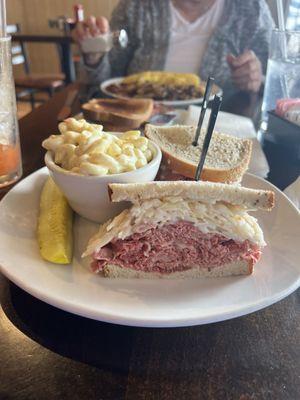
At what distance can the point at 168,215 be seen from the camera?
769 mm

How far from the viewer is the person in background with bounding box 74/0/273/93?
8.39 feet

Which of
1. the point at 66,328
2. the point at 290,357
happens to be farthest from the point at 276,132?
the point at 66,328

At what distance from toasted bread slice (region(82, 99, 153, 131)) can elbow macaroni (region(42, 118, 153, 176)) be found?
493 mm

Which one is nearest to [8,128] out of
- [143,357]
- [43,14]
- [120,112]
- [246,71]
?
[120,112]

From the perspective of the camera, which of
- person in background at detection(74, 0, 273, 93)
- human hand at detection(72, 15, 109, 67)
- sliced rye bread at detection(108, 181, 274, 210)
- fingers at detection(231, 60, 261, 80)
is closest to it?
sliced rye bread at detection(108, 181, 274, 210)

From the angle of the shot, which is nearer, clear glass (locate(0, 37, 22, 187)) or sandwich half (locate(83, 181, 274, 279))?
sandwich half (locate(83, 181, 274, 279))

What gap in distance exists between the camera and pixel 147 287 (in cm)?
75

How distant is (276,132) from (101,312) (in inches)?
40.9

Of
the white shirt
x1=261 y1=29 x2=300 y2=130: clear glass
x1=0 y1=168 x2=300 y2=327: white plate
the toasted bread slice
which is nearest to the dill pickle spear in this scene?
x1=0 y1=168 x2=300 y2=327: white plate

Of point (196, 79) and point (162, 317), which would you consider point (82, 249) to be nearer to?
point (162, 317)

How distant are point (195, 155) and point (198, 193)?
404 millimetres

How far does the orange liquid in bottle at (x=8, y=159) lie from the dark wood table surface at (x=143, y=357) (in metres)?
0.53

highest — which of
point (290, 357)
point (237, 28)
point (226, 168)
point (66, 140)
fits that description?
point (237, 28)

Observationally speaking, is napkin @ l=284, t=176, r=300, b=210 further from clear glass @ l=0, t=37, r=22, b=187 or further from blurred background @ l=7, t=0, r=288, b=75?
blurred background @ l=7, t=0, r=288, b=75
